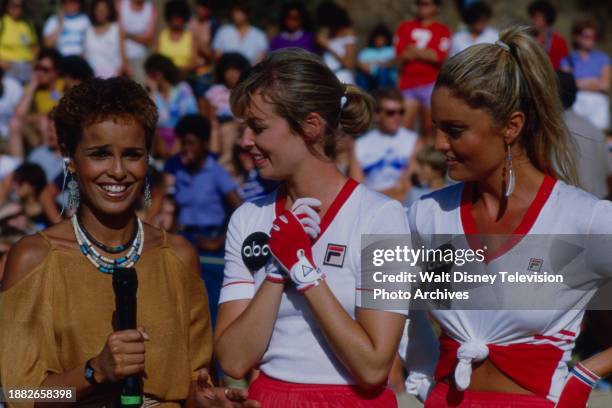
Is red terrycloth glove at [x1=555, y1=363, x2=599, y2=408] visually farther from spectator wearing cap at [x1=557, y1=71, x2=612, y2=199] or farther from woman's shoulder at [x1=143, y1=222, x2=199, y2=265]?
spectator wearing cap at [x1=557, y1=71, x2=612, y2=199]

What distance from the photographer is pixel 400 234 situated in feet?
12.5

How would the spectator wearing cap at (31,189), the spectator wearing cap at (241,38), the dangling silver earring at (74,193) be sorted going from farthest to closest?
1. the spectator wearing cap at (241,38)
2. the spectator wearing cap at (31,189)
3. the dangling silver earring at (74,193)

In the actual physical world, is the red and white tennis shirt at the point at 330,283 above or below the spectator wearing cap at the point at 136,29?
below

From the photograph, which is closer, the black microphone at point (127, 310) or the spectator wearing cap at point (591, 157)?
the black microphone at point (127, 310)


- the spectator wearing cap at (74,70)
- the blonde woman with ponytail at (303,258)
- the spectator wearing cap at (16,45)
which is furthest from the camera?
the spectator wearing cap at (16,45)

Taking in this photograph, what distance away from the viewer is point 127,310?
355 cm

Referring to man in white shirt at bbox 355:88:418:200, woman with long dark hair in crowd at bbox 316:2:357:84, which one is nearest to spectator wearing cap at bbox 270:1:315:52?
woman with long dark hair in crowd at bbox 316:2:357:84

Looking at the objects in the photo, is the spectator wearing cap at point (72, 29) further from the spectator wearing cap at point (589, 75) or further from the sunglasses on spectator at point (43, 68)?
the spectator wearing cap at point (589, 75)

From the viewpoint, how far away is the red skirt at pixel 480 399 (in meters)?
3.72

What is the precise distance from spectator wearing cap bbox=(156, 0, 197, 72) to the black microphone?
31.6 ft

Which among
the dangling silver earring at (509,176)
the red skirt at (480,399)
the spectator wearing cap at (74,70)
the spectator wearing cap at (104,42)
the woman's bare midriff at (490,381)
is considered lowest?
the red skirt at (480,399)

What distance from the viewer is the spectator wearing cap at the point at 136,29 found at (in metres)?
13.4

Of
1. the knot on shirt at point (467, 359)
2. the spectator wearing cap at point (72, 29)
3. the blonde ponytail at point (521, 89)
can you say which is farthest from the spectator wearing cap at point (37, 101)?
the knot on shirt at point (467, 359)

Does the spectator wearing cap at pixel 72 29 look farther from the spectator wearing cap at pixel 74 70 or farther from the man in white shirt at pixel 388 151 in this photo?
the man in white shirt at pixel 388 151
